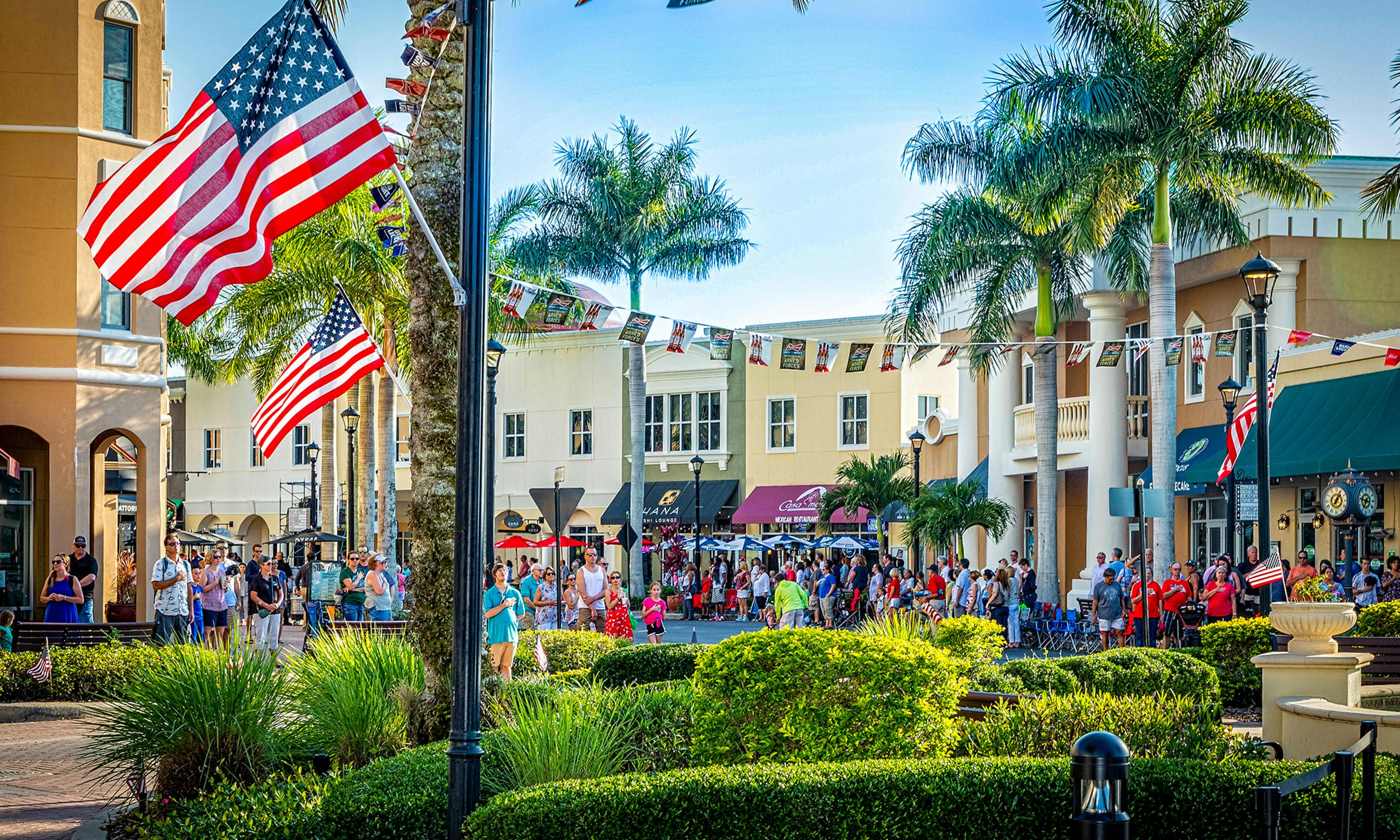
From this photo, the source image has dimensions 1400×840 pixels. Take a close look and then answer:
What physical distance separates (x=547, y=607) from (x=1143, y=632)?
13357mm

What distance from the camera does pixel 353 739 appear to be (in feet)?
30.6

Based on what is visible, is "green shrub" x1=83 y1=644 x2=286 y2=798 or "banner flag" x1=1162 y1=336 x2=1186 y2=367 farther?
"banner flag" x1=1162 y1=336 x2=1186 y2=367

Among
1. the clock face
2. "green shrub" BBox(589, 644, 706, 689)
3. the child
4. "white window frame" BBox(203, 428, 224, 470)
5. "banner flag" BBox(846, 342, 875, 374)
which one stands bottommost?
the child

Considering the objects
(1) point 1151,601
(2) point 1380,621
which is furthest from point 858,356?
(2) point 1380,621

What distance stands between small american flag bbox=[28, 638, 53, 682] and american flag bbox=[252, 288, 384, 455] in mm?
3445

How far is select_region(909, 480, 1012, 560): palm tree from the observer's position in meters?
30.1

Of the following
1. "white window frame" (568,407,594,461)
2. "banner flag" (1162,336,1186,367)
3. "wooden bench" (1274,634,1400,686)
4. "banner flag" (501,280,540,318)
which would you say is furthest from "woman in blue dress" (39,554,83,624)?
"white window frame" (568,407,594,461)

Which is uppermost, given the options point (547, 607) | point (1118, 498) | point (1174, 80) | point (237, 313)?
point (1174, 80)

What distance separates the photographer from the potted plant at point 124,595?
23.2 meters

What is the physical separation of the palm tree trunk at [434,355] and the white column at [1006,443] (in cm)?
2579

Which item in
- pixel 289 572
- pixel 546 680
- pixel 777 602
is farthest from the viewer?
pixel 289 572

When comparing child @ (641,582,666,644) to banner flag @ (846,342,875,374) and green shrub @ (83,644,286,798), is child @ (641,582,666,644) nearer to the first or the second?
banner flag @ (846,342,875,374)

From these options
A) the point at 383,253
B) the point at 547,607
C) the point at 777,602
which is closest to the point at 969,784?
the point at 777,602

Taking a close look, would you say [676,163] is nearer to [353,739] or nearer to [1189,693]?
[1189,693]
